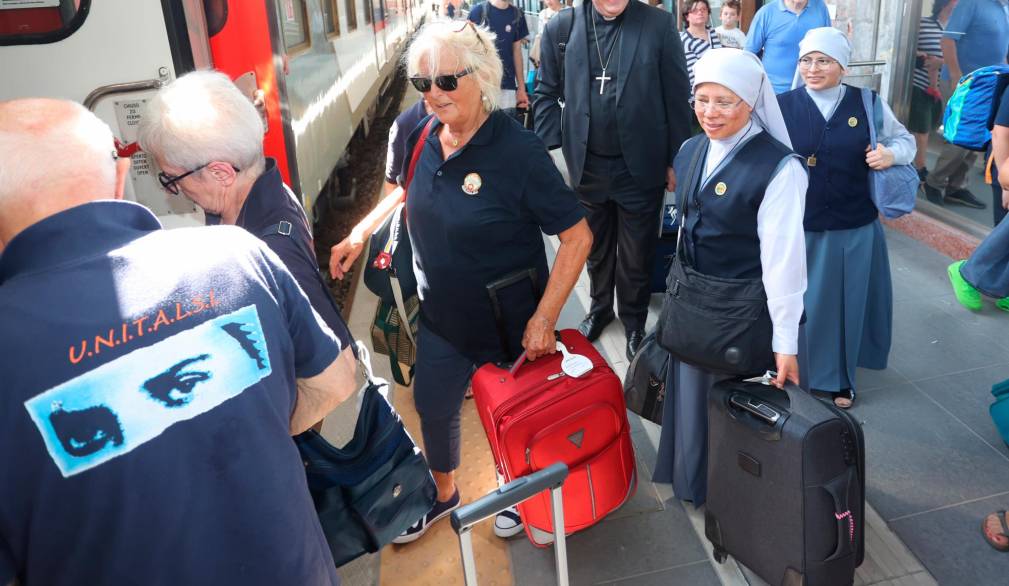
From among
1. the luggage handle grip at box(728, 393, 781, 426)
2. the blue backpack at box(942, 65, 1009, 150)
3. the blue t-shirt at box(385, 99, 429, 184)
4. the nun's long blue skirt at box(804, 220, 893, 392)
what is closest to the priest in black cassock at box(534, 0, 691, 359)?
the nun's long blue skirt at box(804, 220, 893, 392)

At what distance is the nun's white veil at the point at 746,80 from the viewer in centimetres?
213

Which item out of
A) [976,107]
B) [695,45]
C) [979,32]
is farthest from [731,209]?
[695,45]

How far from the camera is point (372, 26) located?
351 inches

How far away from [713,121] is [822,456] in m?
1.00

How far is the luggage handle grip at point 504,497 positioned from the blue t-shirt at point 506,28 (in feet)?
19.7

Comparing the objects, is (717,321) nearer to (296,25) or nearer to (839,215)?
(839,215)

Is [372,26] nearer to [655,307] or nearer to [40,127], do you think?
[655,307]

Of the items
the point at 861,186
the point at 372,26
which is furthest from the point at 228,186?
the point at 372,26

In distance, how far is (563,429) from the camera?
2.18m

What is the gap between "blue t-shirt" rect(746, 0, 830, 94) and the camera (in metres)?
5.12

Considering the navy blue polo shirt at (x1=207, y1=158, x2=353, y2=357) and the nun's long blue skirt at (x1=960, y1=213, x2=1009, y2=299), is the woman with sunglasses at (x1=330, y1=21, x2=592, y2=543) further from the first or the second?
the nun's long blue skirt at (x1=960, y1=213, x2=1009, y2=299)

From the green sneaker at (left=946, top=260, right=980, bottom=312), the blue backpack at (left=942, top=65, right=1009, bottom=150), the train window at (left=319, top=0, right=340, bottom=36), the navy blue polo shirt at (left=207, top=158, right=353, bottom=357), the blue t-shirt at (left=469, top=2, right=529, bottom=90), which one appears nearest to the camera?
the navy blue polo shirt at (left=207, top=158, right=353, bottom=357)

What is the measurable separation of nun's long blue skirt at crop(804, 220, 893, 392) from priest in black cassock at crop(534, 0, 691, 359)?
78 centimetres

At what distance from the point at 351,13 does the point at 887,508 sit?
634 centimetres
